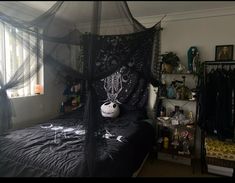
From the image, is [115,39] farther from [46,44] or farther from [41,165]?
[41,165]

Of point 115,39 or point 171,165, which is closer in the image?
point 115,39

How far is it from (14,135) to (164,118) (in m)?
2.04

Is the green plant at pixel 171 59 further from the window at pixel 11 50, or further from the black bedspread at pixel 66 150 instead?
the window at pixel 11 50

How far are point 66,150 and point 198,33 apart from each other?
2.50m

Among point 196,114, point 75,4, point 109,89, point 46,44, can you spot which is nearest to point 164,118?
point 196,114

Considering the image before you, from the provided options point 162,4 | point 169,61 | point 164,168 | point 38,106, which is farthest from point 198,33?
point 38,106

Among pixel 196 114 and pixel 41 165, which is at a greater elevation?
pixel 196 114

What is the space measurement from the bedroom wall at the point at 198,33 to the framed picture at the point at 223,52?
0.16 ft

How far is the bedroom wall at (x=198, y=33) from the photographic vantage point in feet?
8.87

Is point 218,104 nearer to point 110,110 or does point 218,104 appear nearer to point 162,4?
point 110,110

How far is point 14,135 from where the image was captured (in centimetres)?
211

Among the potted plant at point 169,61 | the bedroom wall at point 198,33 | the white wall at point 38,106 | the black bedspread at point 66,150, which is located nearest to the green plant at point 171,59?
the potted plant at point 169,61

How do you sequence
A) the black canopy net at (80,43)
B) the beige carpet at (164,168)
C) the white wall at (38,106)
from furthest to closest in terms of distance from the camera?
1. the white wall at (38,106)
2. the beige carpet at (164,168)
3. the black canopy net at (80,43)

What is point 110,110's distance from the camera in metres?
2.98
